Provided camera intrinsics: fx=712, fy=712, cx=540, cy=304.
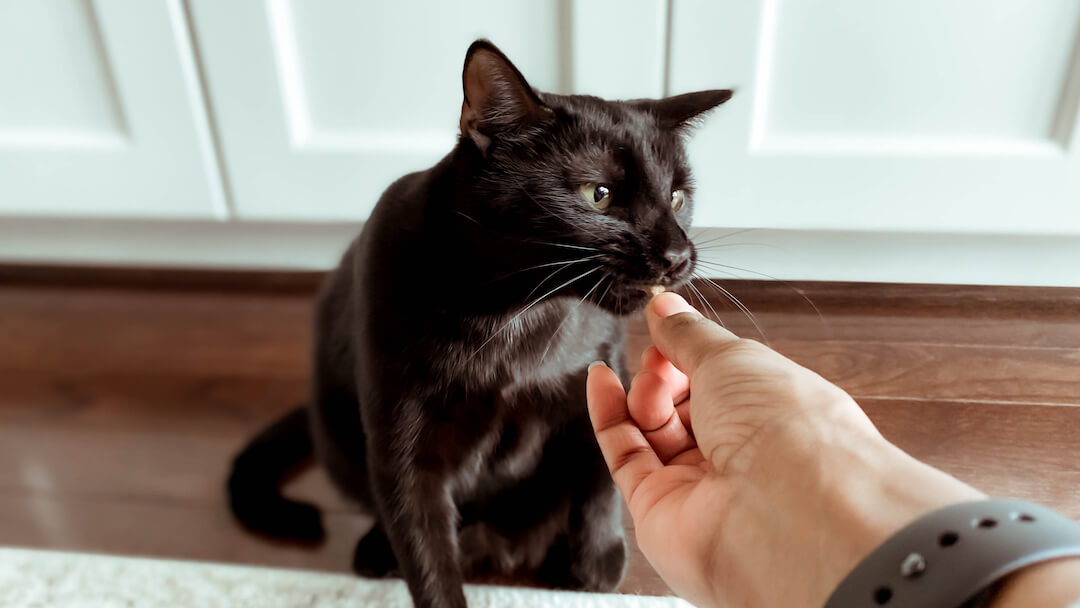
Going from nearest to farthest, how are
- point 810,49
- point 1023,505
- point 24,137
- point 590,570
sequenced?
point 1023,505
point 590,570
point 810,49
point 24,137

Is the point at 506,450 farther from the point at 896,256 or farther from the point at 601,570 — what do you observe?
the point at 896,256

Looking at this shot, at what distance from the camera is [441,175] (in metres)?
0.71

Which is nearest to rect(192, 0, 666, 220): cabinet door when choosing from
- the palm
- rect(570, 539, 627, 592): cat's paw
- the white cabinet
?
the white cabinet

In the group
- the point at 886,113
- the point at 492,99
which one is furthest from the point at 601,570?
the point at 886,113

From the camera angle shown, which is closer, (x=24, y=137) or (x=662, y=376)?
(x=662, y=376)

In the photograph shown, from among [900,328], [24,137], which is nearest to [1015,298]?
[900,328]

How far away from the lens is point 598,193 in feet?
2.15

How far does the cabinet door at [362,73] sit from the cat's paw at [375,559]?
0.44 metres

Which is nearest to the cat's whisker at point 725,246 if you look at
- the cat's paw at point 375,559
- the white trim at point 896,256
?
the white trim at point 896,256

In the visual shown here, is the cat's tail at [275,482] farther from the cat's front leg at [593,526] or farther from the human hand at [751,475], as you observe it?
the human hand at [751,475]

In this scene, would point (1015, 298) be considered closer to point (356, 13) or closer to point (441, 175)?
point (441, 175)

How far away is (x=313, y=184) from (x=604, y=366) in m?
0.66

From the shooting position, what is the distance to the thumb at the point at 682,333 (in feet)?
2.00

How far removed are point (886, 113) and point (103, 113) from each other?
124cm
